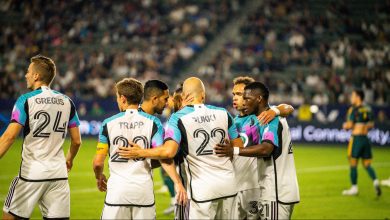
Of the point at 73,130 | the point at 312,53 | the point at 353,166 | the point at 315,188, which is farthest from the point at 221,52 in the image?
the point at 73,130

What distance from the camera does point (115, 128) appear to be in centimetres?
676

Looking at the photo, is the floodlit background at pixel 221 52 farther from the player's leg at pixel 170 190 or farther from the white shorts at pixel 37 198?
the white shorts at pixel 37 198

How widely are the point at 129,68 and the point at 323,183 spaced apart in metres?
17.5

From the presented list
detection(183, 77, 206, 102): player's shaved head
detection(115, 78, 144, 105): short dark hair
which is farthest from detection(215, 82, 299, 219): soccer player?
detection(115, 78, 144, 105): short dark hair

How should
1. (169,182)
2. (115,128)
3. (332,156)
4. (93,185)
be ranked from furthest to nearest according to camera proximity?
1. (332,156)
2. (93,185)
3. (169,182)
4. (115,128)

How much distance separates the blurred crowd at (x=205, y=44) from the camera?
1103 inches

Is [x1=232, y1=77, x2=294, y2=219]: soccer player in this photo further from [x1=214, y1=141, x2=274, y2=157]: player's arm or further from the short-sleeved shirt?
the short-sleeved shirt

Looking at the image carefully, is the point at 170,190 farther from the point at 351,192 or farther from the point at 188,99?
the point at 188,99

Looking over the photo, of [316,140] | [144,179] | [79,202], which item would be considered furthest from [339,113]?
[144,179]

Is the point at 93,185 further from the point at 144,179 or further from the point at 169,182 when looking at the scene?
the point at 144,179

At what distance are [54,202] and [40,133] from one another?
31.9 inches

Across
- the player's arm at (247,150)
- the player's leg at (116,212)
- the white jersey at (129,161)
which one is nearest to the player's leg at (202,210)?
the white jersey at (129,161)

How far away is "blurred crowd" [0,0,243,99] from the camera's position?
31625 millimetres

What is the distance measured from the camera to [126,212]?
6719 mm
